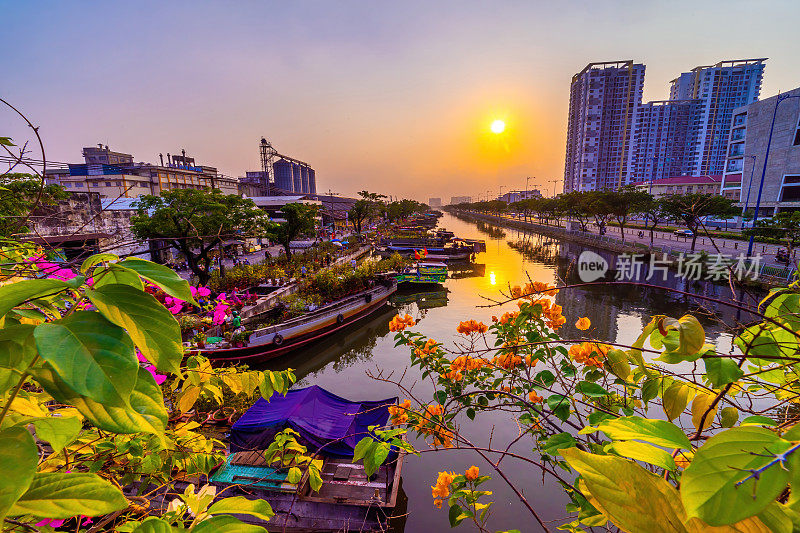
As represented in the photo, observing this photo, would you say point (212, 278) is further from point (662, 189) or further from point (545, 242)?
point (662, 189)

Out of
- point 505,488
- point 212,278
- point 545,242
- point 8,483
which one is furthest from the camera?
point 545,242

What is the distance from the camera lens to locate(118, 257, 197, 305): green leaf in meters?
0.73

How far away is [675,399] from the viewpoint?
1176mm

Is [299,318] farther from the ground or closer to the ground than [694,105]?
closer to the ground

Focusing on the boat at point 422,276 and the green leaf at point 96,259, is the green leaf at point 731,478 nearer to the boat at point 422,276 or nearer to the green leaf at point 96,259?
the green leaf at point 96,259

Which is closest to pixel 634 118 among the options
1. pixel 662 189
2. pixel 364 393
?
A: pixel 662 189

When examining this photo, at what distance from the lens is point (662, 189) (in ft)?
222

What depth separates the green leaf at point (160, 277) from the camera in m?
0.73

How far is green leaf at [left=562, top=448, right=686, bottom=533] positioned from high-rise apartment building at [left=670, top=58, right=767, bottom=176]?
139 m

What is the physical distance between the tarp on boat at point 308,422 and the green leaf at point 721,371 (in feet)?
16.8

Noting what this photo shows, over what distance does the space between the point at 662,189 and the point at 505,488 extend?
82068mm

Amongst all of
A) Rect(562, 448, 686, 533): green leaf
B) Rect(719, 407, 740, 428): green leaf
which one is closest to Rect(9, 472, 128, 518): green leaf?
Rect(562, 448, 686, 533): green leaf

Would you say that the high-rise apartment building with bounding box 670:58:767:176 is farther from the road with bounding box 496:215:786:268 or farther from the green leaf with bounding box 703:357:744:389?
the green leaf with bounding box 703:357:744:389

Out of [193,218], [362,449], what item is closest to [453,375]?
[362,449]
